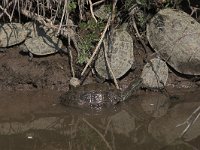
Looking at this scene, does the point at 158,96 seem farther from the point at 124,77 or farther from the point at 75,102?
the point at 75,102

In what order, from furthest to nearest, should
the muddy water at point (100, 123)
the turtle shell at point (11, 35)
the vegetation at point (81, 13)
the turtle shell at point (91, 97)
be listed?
the turtle shell at point (11, 35), the vegetation at point (81, 13), the turtle shell at point (91, 97), the muddy water at point (100, 123)

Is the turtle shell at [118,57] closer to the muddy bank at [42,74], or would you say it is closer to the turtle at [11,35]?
the muddy bank at [42,74]

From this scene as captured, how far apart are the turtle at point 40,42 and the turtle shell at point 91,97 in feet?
2.99

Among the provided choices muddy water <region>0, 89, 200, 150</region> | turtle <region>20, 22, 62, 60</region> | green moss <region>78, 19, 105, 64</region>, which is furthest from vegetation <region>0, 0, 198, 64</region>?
muddy water <region>0, 89, 200, 150</region>

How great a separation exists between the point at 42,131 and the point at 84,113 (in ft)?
2.48

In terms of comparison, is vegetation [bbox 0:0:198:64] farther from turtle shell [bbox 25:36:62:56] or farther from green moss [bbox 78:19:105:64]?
turtle shell [bbox 25:36:62:56]

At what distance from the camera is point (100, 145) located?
5.69 m

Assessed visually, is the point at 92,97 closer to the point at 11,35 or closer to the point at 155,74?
the point at 155,74

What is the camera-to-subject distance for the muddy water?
572 centimetres

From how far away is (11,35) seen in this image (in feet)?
24.7

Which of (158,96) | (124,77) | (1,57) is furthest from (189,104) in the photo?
(1,57)

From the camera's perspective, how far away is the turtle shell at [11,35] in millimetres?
7504

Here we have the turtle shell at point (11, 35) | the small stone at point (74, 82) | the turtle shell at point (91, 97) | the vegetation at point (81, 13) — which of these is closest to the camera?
the turtle shell at point (91, 97)

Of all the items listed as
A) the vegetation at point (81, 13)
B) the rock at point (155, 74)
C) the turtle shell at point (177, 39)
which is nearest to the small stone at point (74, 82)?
the vegetation at point (81, 13)
